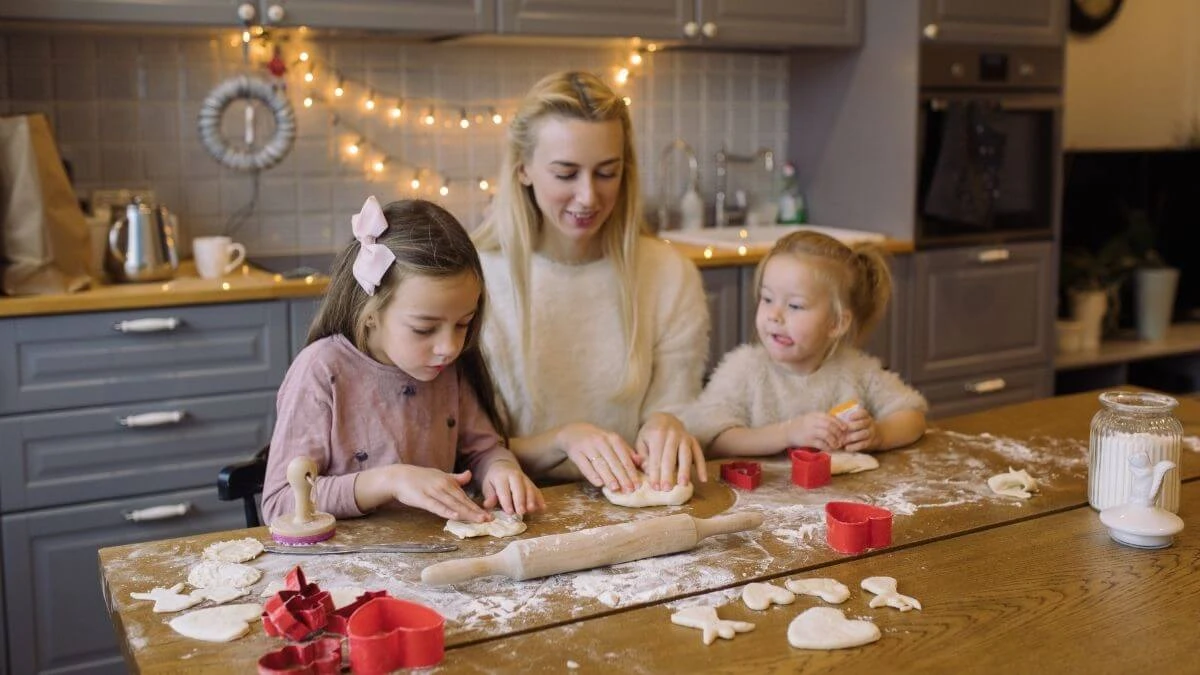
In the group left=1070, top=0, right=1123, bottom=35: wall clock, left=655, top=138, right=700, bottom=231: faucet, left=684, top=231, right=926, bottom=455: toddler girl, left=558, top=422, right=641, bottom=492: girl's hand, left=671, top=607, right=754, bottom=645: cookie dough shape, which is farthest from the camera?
left=1070, top=0, right=1123, bottom=35: wall clock

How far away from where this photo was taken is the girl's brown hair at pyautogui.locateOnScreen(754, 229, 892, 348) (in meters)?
2.03

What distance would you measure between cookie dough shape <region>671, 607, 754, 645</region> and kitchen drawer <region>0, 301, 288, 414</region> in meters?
1.82

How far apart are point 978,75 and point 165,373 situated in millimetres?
2458

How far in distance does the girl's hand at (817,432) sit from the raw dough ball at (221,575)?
2.76 ft

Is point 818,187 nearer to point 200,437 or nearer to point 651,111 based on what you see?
point 651,111

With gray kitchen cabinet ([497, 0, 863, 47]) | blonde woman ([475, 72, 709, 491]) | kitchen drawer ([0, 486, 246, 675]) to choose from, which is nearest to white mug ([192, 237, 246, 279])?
kitchen drawer ([0, 486, 246, 675])

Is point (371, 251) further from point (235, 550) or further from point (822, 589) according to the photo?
point (822, 589)

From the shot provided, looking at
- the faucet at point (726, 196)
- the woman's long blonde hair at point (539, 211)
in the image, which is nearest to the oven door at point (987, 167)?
the faucet at point (726, 196)

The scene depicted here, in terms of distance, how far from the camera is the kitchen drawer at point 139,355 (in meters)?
2.64

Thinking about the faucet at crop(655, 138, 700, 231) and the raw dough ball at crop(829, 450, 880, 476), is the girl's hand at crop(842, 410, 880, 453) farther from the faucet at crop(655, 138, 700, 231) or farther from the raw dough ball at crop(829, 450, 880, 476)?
the faucet at crop(655, 138, 700, 231)

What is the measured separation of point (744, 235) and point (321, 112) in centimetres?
135

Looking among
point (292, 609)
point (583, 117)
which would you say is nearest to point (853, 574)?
point (292, 609)

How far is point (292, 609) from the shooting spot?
122 cm

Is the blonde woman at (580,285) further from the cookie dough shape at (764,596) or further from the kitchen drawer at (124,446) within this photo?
the kitchen drawer at (124,446)
